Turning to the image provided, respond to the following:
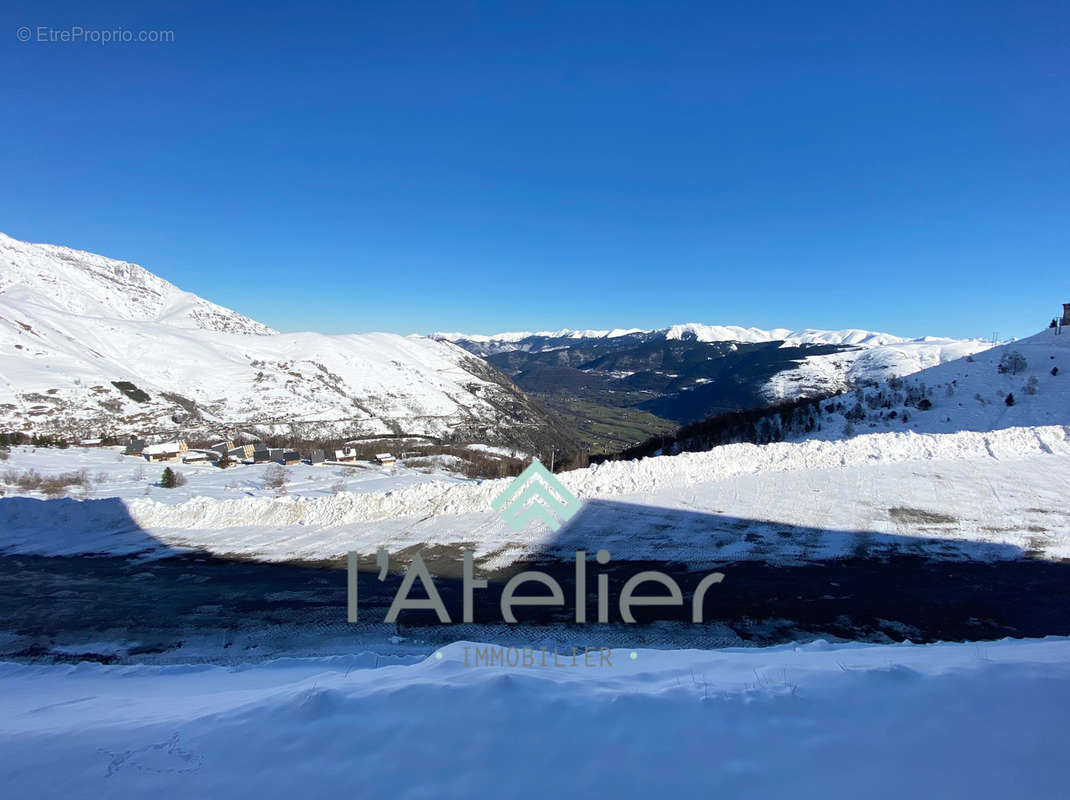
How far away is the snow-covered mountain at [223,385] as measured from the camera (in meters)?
88.6

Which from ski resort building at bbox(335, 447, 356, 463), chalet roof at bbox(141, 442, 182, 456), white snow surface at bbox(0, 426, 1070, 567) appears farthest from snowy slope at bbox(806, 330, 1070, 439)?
chalet roof at bbox(141, 442, 182, 456)

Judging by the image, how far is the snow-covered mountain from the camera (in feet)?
291

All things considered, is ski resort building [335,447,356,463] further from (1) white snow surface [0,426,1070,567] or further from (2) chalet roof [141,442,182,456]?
(1) white snow surface [0,426,1070,567]

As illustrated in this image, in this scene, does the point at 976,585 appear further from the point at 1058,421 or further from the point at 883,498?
the point at 1058,421

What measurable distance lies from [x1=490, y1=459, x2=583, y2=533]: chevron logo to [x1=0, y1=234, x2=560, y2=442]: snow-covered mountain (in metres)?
95.1

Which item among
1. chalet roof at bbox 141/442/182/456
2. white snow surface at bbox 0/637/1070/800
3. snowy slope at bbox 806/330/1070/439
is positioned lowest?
white snow surface at bbox 0/637/1070/800

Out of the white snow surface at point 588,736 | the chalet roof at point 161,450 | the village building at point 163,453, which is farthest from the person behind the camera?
the chalet roof at point 161,450

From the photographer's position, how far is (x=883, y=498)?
13461 mm

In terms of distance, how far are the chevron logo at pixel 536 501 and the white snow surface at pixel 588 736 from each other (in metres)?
7.84

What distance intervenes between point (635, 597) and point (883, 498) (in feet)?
29.3

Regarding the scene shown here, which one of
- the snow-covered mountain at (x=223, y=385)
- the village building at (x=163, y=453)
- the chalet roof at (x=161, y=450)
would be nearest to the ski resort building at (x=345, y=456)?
the village building at (x=163, y=453)

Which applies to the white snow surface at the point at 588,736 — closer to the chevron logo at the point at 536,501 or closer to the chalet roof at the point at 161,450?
the chevron logo at the point at 536,501

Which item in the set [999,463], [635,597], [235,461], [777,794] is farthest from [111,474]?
[999,463]

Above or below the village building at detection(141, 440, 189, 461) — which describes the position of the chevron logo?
below
